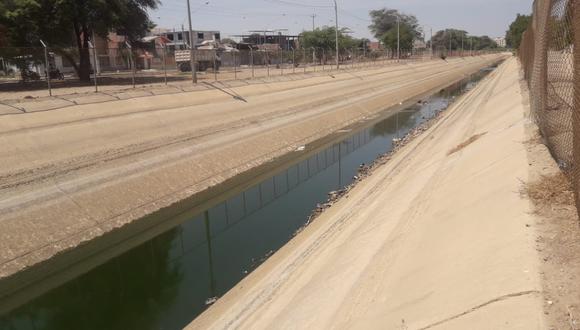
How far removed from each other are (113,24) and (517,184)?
126 feet

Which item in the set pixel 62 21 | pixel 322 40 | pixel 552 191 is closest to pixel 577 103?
pixel 552 191

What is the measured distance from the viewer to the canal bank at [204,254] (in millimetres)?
11570

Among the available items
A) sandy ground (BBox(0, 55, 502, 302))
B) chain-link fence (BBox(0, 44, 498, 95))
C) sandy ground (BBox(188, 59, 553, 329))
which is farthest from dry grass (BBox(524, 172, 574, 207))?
chain-link fence (BBox(0, 44, 498, 95))

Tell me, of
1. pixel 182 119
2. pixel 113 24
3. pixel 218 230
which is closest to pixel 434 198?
pixel 218 230

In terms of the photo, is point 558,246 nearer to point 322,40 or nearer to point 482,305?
point 482,305

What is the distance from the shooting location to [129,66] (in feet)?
218

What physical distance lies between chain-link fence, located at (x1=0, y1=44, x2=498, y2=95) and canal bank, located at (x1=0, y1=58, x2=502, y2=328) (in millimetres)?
14123

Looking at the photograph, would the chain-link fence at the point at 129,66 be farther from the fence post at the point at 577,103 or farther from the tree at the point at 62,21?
the fence post at the point at 577,103

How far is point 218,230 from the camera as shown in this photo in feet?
53.6

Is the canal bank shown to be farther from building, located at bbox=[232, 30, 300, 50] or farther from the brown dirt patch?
building, located at bbox=[232, 30, 300, 50]

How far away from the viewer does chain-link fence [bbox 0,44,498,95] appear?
32969 millimetres

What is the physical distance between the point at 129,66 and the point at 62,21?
96.3ft

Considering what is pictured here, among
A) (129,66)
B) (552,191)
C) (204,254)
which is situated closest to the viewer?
(552,191)

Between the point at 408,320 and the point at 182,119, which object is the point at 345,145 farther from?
the point at 408,320
